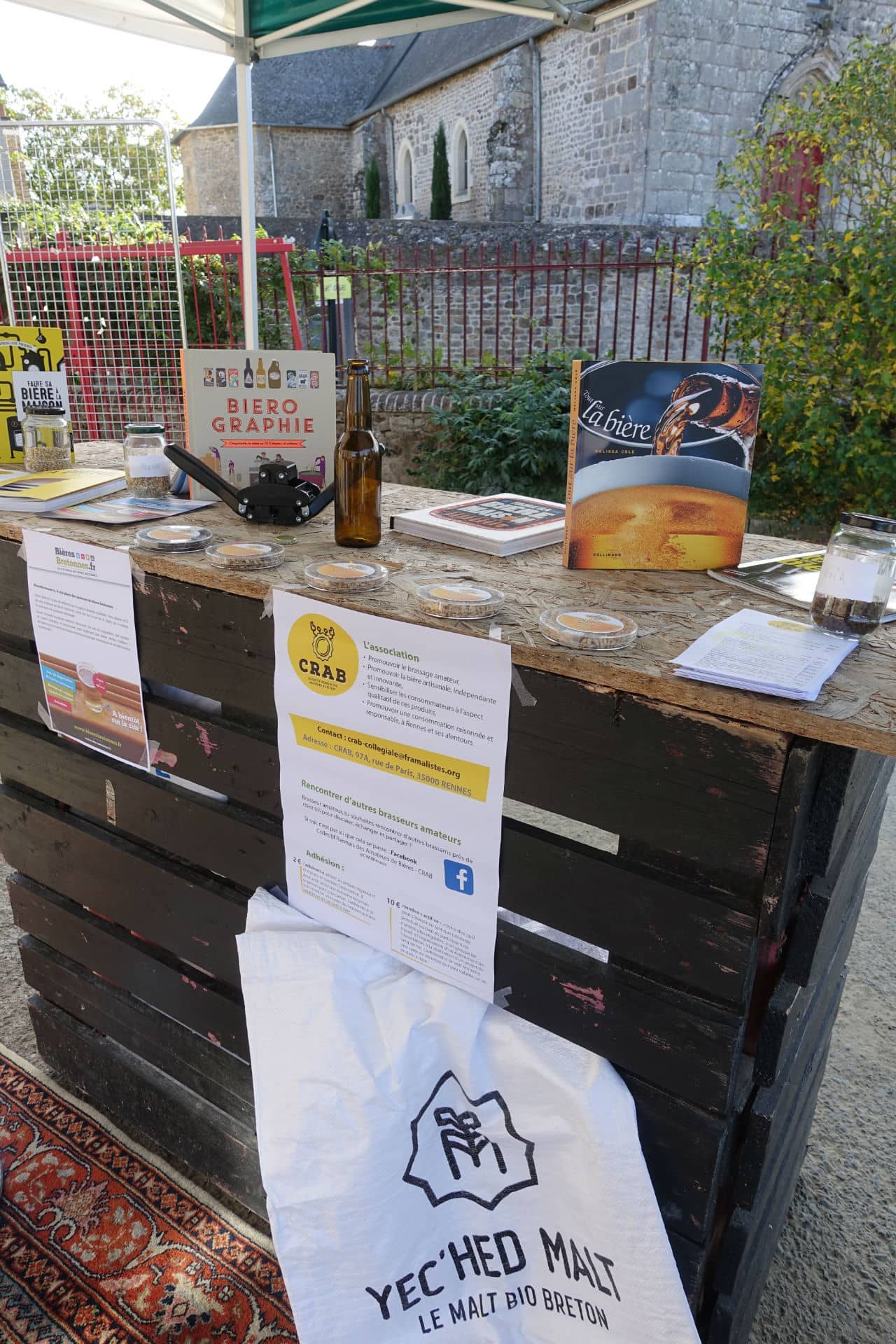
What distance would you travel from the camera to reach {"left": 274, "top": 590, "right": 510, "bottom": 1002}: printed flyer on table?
3.75 ft

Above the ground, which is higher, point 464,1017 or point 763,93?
point 763,93

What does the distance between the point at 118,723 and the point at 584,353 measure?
8282 mm

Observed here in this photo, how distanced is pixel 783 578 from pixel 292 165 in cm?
2698

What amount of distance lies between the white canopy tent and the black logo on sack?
2.98 metres

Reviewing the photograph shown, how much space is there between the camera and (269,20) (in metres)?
3.09

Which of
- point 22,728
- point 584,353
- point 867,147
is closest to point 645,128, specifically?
point 584,353

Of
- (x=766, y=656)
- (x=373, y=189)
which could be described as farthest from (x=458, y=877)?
(x=373, y=189)

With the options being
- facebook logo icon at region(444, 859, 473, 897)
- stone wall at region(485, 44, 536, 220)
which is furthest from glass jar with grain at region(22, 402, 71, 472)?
stone wall at region(485, 44, 536, 220)

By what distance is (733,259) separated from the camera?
5965 mm

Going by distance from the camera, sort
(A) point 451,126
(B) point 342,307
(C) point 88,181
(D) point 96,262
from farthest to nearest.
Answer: (A) point 451,126 → (B) point 342,307 → (D) point 96,262 → (C) point 88,181

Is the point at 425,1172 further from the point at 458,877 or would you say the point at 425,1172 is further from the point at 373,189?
the point at 373,189

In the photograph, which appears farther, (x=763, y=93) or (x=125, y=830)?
(x=763, y=93)

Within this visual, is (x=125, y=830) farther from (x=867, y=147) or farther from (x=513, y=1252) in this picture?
(x=867, y=147)

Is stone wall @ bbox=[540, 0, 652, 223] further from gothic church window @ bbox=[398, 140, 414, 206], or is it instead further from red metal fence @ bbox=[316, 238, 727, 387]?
gothic church window @ bbox=[398, 140, 414, 206]
